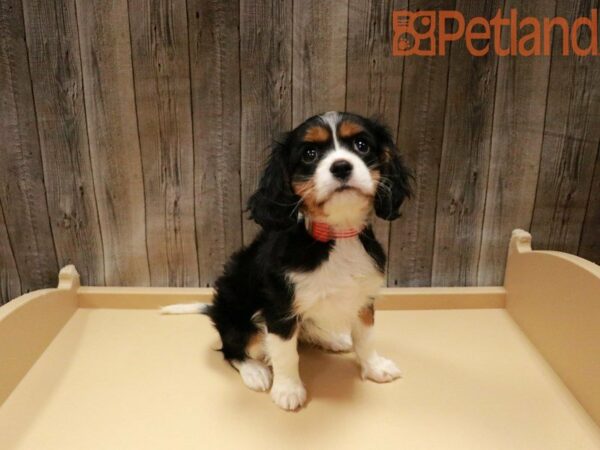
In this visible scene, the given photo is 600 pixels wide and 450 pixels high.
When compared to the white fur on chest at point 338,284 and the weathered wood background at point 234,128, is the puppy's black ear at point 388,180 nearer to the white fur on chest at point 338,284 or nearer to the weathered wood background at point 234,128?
the white fur on chest at point 338,284

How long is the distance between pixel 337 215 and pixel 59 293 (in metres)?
1.15

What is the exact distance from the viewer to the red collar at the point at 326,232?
1345 millimetres

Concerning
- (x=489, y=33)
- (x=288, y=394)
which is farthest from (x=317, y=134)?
(x=489, y=33)

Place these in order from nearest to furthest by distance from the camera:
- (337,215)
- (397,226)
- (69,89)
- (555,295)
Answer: (337,215)
(555,295)
(69,89)
(397,226)

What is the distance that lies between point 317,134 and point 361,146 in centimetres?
12

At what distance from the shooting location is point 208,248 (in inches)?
76.5

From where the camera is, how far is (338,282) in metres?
1.35

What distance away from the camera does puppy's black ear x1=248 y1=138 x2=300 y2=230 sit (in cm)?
126

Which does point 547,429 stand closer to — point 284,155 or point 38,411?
point 284,155

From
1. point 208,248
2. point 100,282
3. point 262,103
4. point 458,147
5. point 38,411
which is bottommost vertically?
point 38,411

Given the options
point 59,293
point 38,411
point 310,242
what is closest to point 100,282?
point 59,293

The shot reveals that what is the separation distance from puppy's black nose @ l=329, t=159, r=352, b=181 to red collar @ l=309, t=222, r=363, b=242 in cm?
21

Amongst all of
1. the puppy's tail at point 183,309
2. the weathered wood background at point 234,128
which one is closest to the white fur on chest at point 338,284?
the weathered wood background at point 234,128

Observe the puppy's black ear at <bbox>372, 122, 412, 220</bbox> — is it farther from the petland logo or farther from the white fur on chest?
the petland logo
